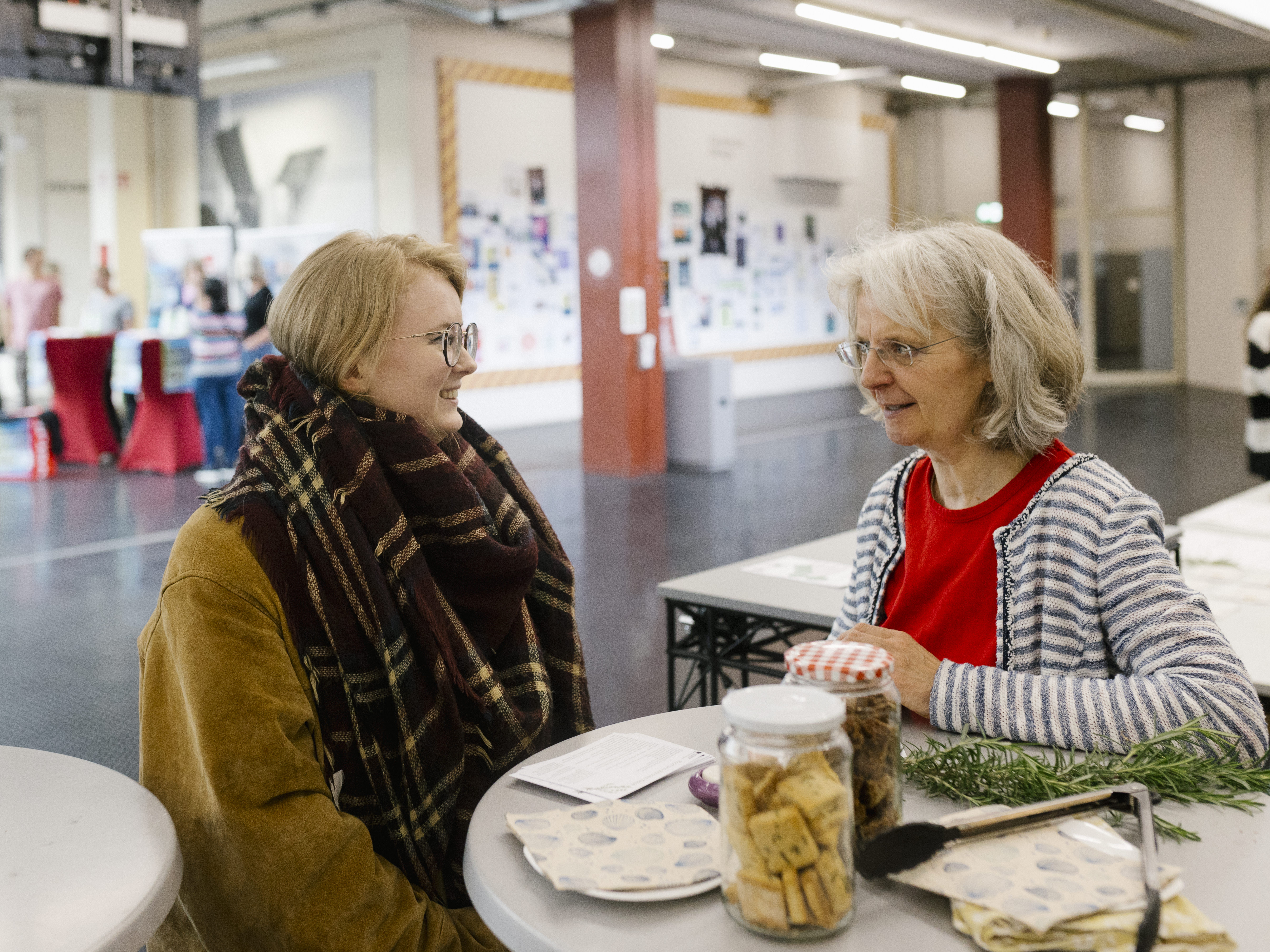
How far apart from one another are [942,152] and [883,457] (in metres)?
8.97

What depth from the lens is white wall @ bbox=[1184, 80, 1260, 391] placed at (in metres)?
15.2

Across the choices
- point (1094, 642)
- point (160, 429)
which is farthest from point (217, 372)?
point (1094, 642)

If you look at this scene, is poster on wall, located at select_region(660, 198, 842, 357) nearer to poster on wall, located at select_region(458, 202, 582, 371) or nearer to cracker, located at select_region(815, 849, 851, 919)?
poster on wall, located at select_region(458, 202, 582, 371)

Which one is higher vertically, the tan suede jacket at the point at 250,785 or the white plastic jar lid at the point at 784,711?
the white plastic jar lid at the point at 784,711

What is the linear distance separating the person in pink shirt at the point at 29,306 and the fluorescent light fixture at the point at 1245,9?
11.1m

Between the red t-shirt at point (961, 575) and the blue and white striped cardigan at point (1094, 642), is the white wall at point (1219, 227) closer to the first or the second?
the red t-shirt at point (961, 575)

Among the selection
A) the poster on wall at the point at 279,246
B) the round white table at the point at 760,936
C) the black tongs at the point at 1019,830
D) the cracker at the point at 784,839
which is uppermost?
the poster on wall at the point at 279,246

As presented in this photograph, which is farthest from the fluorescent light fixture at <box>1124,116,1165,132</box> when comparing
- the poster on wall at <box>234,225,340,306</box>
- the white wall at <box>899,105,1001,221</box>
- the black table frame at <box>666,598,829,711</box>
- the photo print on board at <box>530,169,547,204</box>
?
the black table frame at <box>666,598,829,711</box>

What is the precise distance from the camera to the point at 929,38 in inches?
444

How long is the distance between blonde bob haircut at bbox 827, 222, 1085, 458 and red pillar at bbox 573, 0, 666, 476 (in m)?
7.51

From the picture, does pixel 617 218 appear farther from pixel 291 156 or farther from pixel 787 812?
pixel 787 812

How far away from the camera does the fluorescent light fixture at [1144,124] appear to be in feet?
52.4

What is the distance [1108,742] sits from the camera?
1452 mm

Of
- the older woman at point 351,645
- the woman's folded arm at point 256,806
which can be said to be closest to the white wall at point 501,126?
the older woman at point 351,645
